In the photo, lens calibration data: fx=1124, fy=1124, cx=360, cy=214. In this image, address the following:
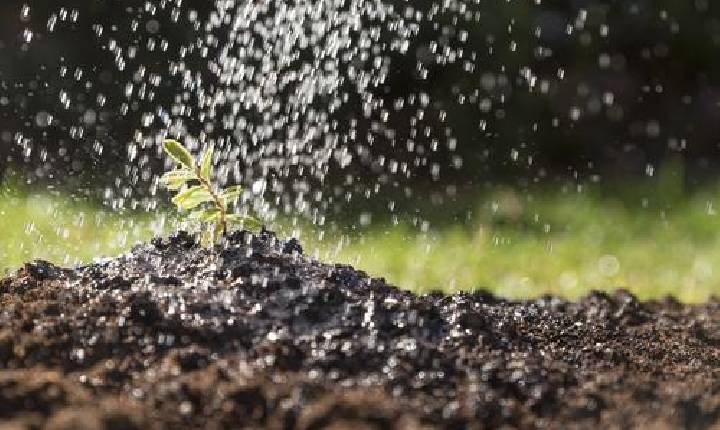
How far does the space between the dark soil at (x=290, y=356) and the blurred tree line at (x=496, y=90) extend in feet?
9.84

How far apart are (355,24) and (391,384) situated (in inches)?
167

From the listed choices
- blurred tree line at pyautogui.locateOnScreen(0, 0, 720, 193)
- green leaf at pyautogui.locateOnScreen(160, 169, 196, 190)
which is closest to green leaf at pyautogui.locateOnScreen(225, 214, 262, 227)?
green leaf at pyautogui.locateOnScreen(160, 169, 196, 190)

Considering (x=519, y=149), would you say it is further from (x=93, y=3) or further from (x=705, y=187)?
(x=93, y=3)

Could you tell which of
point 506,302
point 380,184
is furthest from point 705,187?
point 506,302

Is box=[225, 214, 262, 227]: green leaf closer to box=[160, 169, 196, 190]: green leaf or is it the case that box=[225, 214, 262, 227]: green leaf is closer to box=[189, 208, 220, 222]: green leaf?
box=[189, 208, 220, 222]: green leaf

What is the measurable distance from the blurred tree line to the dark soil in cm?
300

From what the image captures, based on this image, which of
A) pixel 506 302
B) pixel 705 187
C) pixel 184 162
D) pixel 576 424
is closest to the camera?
pixel 576 424

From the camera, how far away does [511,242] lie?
470 cm

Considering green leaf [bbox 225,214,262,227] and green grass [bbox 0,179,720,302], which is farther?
green grass [bbox 0,179,720,302]

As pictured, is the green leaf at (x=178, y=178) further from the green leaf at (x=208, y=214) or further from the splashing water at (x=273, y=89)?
the splashing water at (x=273, y=89)

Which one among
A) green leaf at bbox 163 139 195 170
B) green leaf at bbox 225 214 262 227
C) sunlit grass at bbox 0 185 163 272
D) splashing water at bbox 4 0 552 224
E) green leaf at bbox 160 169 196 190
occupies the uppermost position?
splashing water at bbox 4 0 552 224

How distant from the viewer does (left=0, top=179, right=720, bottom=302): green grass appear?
4113mm

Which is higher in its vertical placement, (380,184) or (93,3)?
(93,3)

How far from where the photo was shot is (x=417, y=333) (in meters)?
2.11
